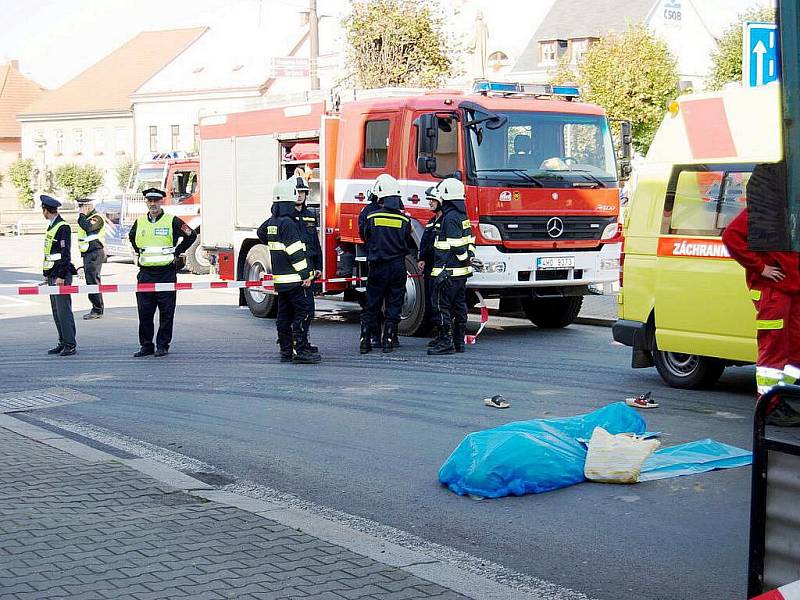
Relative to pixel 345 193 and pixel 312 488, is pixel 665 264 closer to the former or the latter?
pixel 312 488

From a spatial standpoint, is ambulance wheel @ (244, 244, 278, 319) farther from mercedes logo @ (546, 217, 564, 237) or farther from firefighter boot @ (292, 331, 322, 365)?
mercedes logo @ (546, 217, 564, 237)

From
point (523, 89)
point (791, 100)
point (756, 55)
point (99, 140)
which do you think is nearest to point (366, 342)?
point (523, 89)

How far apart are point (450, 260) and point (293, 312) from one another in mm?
1830

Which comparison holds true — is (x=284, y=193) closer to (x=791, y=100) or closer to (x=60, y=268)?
(x=60, y=268)

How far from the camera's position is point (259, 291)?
17.2 meters

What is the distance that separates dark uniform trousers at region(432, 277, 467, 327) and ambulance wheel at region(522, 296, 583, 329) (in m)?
2.59

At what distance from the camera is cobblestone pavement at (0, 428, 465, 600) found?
502 centimetres

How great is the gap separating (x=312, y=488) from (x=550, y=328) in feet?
29.7

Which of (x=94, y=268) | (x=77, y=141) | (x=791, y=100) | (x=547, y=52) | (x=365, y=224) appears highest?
(x=547, y=52)

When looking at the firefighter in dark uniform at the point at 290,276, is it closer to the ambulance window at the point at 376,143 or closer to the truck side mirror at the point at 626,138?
the ambulance window at the point at 376,143

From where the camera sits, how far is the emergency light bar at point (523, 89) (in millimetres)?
14703

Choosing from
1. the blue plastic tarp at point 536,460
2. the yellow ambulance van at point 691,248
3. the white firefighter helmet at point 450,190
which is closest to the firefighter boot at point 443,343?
the white firefighter helmet at point 450,190

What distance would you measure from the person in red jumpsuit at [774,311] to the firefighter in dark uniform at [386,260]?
631cm

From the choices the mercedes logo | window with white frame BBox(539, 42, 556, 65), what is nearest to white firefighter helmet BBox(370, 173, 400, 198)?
the mercedes logo
